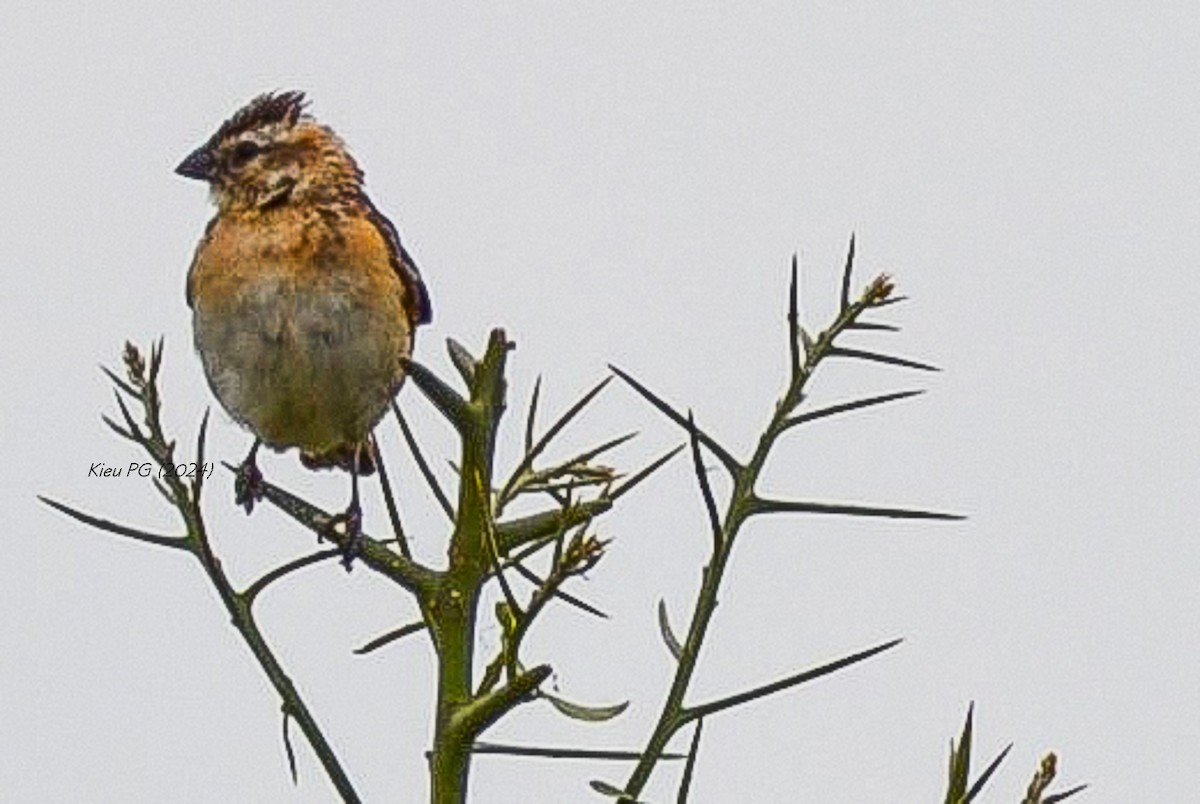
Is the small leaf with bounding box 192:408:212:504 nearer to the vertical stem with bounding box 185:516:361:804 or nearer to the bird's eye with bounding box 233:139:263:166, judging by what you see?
the vertical stem with bounding box 185:516:361:804

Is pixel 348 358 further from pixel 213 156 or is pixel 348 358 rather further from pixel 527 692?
pixel 527 692

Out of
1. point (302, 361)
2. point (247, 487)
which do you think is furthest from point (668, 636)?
point (302, 361)

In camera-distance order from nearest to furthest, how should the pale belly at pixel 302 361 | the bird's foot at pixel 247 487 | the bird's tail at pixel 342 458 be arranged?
the bird's foot at pixel 247 487 < the pale belly at pixel 302 361 < the bird's tail at pixel 342 458

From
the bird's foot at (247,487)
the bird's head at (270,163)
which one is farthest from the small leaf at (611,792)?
the bird's head at (270,163)

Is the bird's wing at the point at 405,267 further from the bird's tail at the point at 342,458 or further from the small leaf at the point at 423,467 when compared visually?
the small leaf at the point at 423,467

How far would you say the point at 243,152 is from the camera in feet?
21.4

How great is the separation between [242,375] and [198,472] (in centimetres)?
361

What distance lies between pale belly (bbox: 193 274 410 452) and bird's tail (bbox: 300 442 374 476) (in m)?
0.11

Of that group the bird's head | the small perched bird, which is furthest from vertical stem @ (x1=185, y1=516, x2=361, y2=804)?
the bird's head

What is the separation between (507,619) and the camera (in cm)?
213

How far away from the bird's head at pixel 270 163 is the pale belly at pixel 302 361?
50cm

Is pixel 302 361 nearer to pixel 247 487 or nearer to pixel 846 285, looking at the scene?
pixel 247 487

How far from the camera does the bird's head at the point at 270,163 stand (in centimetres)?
644

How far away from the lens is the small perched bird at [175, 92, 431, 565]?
5863mm
